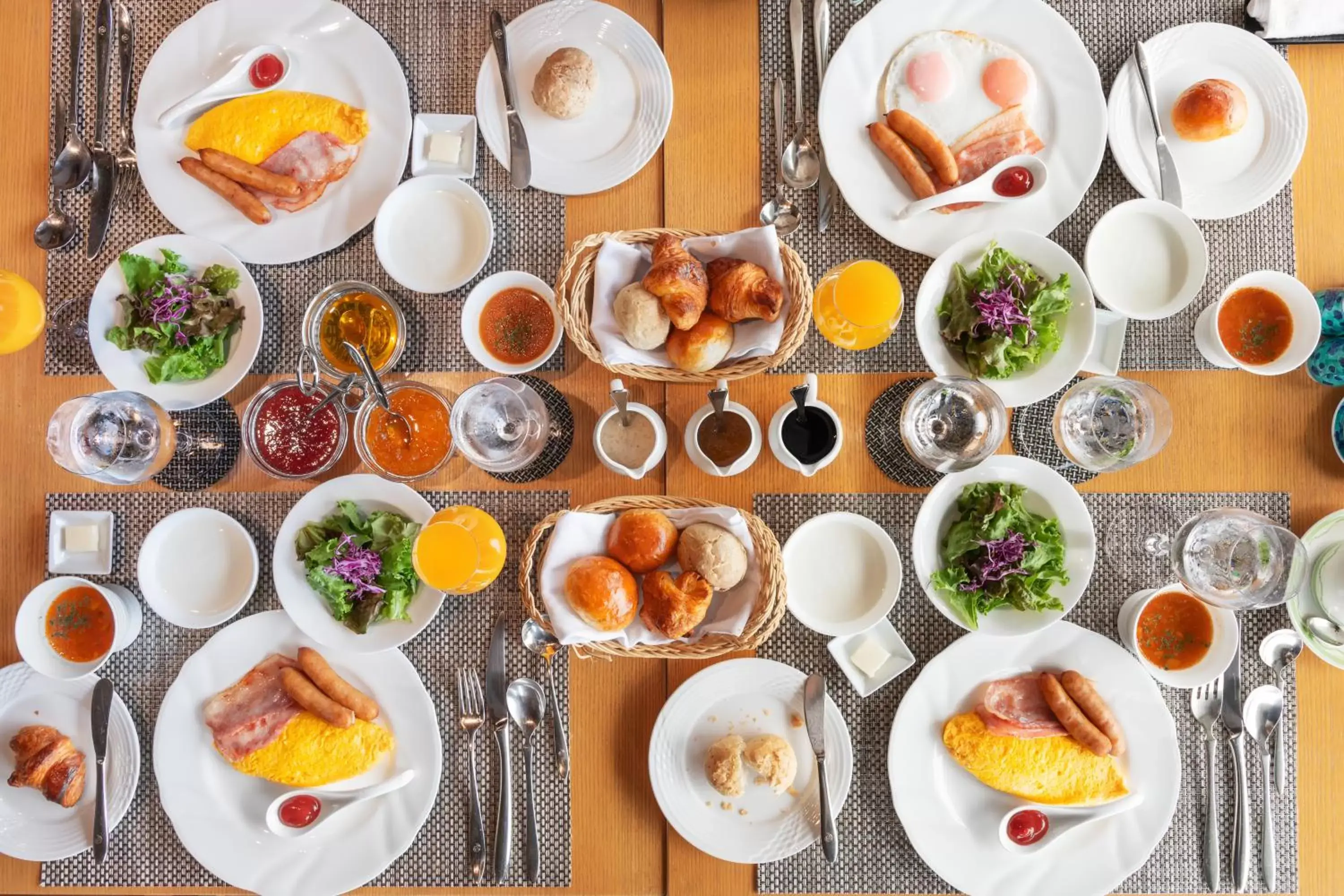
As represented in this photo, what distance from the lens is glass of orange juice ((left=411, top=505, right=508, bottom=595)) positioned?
181cm

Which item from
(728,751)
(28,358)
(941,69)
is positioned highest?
(941,69)

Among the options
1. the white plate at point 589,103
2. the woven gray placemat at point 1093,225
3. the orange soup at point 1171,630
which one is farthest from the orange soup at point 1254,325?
the white plate at point 589,103

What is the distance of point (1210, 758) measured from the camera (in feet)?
6.73

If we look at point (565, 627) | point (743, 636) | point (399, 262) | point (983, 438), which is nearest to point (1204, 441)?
point (983, 438)

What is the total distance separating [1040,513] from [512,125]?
1562mm

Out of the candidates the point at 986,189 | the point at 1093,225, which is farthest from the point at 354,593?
the point at 1093,225

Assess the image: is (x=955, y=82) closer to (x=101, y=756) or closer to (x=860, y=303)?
(x=860, y=303)

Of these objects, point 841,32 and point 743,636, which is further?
point 841,32

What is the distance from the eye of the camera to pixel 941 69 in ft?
6.64

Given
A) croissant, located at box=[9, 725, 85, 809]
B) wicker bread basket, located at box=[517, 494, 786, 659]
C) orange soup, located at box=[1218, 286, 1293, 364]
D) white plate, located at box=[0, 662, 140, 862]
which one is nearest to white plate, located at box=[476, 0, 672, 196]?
wicker bread basket, located at box=[517, 494, 786, 659]

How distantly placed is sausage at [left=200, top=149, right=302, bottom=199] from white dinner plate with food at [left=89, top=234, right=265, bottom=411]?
18 cm

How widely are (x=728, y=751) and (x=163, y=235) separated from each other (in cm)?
188

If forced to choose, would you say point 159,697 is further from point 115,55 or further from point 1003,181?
point 1003,181

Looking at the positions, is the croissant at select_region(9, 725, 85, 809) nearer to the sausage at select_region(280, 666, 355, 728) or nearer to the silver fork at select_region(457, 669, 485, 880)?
the sausage at select_region(280, 666, 355, 728)
